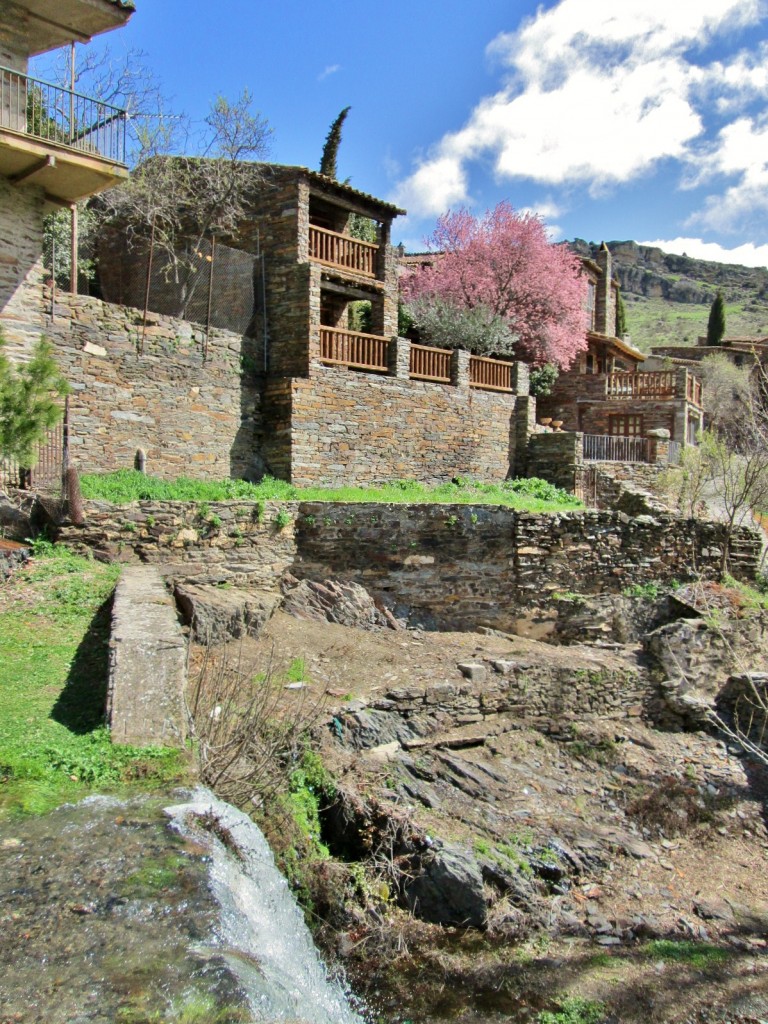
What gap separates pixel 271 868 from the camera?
480 centimetres

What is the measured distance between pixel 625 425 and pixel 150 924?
24803 millimetres

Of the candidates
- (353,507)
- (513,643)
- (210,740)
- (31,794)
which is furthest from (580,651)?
(31,794)

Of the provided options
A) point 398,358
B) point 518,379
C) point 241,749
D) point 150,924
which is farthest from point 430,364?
point 150,924

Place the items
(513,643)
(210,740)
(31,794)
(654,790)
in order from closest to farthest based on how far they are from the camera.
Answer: (31,794)
(210,740)
(654,790)
(513,643)

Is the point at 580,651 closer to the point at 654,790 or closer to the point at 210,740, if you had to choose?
the point at 654,790

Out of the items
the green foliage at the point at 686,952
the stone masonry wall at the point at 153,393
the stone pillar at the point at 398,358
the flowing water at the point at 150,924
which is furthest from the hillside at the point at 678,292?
the flowing water at the point at 150,924

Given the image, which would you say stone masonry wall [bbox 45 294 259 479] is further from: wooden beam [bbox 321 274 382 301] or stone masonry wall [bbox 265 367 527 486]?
wooden beam [bbox 321 274 382 301]

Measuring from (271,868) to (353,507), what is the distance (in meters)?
8.80

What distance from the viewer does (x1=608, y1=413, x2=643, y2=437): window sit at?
1017 inches

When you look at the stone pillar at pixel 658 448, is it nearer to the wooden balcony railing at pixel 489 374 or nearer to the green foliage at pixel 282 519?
the wooden balcony railing at pixel 489 374

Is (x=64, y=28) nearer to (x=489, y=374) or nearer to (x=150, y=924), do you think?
(x=489, y=374)

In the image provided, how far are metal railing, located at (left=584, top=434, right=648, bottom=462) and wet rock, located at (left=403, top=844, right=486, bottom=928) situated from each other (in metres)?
17.4

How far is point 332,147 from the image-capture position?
88.9 feet

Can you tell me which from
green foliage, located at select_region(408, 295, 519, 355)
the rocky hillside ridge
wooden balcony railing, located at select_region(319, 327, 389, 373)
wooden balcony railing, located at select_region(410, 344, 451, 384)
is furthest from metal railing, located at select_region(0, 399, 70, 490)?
the rocky hillside ridge
